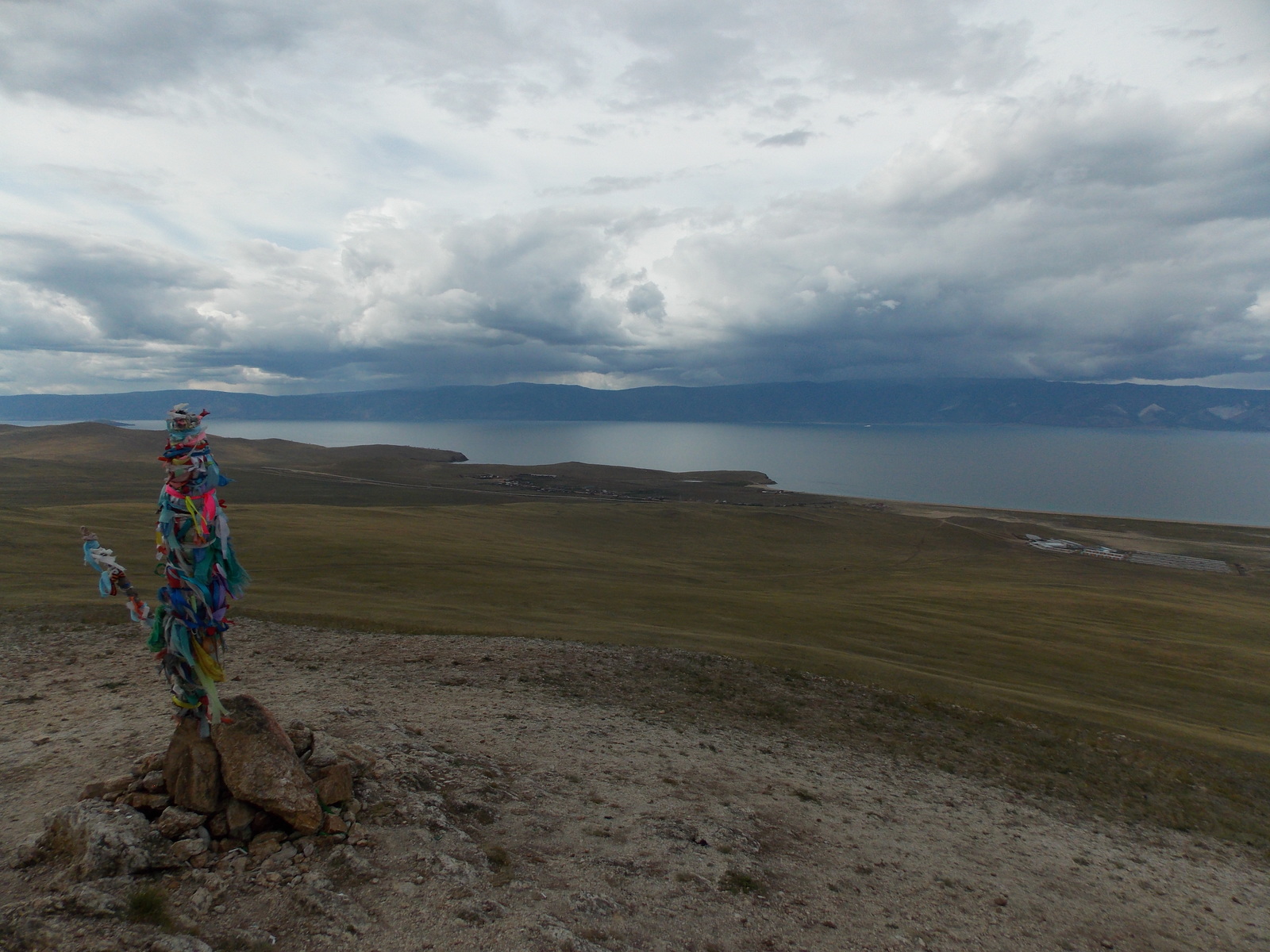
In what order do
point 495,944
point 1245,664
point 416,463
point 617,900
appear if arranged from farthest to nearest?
point 416,463, point 1245,664, point 617,900, point 495,944

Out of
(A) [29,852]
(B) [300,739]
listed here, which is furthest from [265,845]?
(A) [29,852]

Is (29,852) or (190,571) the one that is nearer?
(29,852)

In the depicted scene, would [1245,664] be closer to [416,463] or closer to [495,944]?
[495,944]

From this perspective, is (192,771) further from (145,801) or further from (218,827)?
(218,827)

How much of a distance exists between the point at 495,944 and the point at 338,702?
10.7m

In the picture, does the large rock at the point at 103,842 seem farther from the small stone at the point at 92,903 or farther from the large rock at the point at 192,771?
the large rock at the point at 192,771

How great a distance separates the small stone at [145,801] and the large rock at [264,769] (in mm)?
893

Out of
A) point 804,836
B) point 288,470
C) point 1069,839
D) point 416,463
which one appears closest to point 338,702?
point 804,836

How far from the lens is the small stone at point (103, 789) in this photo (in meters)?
10.5

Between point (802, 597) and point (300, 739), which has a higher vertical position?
point (300, 739)

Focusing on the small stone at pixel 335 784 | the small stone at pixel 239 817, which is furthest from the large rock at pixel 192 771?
the small stone at pixel 335 784

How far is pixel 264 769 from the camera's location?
10461 millimetres

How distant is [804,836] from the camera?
13.7m

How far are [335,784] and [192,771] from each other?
2136mm
